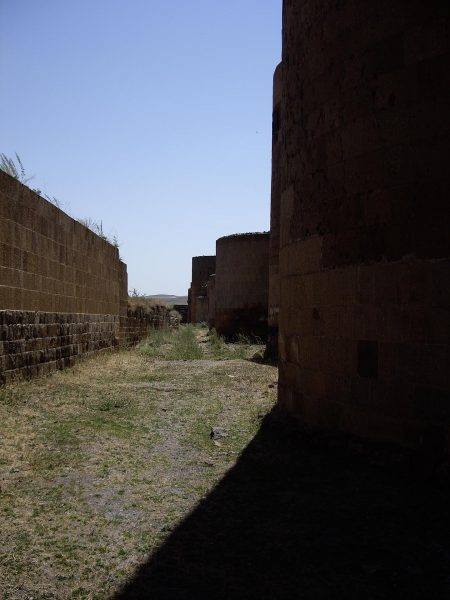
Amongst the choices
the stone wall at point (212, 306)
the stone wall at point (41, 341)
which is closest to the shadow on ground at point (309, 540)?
the stone wall at point (41, 341)

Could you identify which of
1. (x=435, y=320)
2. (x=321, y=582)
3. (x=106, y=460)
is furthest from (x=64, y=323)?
(x=321, y=582)

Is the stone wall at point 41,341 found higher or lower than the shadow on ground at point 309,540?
higher

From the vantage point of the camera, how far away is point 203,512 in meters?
3.28

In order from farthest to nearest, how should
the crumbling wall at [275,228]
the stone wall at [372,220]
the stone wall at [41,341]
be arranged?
the crumbling wall at [275,228] → the stone wall at [41,341] → the stone wall at [372,220]

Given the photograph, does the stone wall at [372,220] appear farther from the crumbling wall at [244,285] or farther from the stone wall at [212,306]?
the stone wall at [212,306]

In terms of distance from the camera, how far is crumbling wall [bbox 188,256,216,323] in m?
35.1

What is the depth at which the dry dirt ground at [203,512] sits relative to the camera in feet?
8.04

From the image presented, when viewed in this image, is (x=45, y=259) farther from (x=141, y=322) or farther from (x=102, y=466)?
(x=141, y=322)

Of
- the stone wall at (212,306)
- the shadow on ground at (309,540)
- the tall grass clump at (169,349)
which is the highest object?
the stone wall at (212,306)

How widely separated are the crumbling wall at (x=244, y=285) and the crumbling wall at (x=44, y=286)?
24.1 ft

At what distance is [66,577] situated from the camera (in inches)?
97.7

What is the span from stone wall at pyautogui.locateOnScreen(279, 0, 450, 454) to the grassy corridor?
43.5 inches

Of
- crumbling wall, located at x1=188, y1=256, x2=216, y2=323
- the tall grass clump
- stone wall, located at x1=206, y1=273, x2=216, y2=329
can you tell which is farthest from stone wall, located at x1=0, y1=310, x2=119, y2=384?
crumbling wall, located at x1=188, y1=256, x2=216, y2=323

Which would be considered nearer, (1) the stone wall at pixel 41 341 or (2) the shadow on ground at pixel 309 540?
(2) the shadow on ground at pixel 309 540
